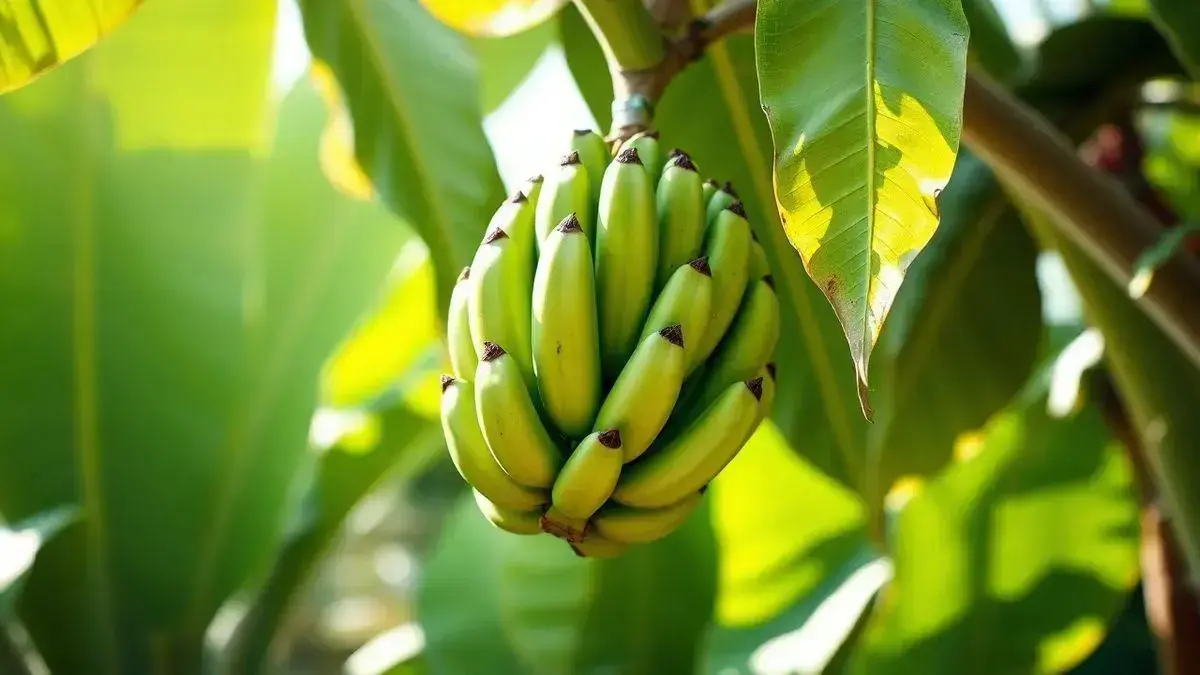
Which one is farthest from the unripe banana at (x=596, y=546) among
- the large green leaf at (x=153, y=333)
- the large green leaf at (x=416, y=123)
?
the large green leaf at (x=153, y=333)

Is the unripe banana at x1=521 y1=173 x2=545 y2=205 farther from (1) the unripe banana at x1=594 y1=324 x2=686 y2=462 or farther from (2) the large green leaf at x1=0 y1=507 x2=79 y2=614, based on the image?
(2) the large green leaf at x1=0 y1=507 x2=79 y2=614

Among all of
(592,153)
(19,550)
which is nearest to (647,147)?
(592,153)

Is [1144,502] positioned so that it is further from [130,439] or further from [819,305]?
[130,439]

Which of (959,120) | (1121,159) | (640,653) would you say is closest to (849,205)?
(959,120)

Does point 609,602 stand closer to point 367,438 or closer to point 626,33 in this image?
point 367,438

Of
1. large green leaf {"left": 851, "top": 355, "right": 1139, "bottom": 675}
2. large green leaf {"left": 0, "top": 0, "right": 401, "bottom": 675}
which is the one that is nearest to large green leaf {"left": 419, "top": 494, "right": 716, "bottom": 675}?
large green leaf {"left": 851, "top": 355, "right": 1139, "bottom": 675}

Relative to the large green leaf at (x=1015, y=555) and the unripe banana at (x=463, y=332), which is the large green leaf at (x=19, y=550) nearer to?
the unripe banana at (x=463, y=332)
